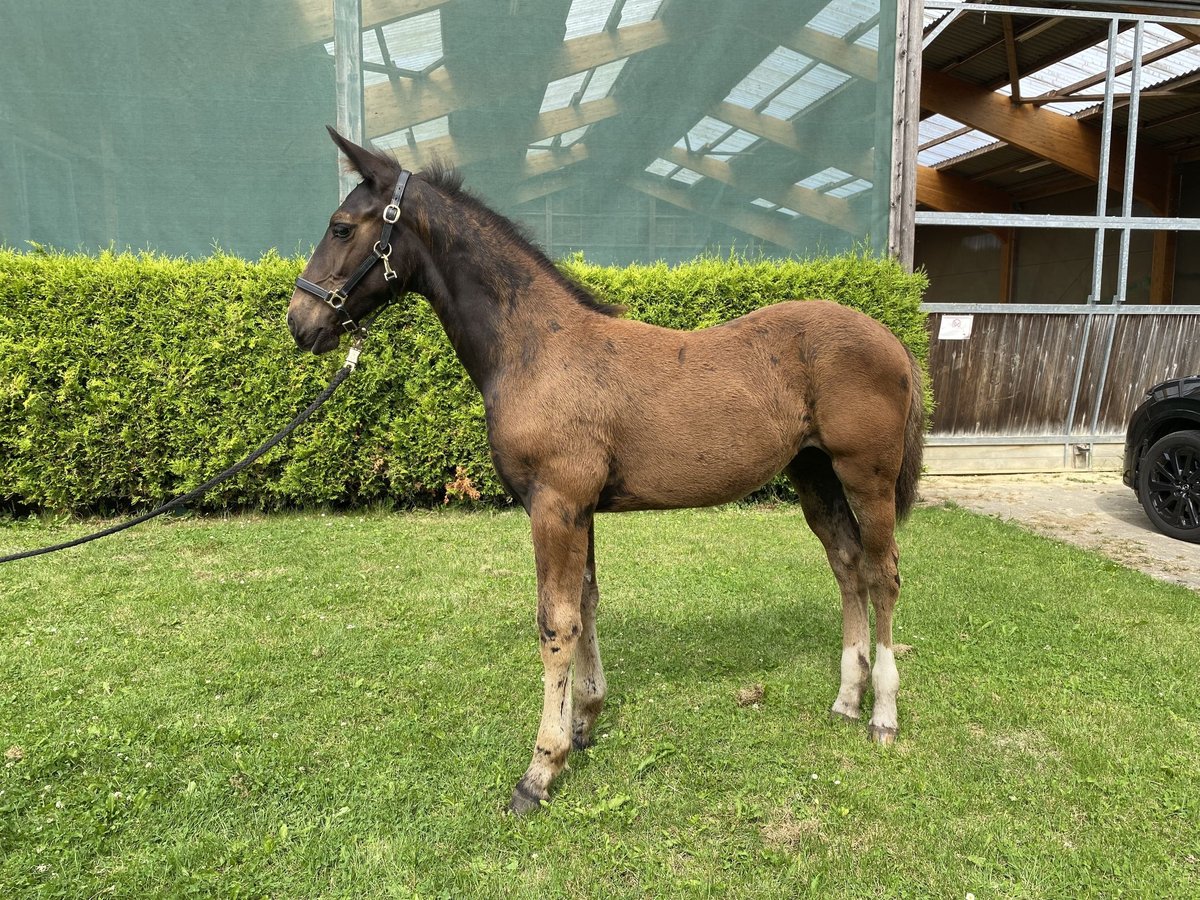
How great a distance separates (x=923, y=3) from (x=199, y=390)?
8900mm

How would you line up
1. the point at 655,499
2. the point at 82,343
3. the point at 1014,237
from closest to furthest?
the point at 655,499
the point at 82,343
the point at 1014,237

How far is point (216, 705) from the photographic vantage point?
3.44m

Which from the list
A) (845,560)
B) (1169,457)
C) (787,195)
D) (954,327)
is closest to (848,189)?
(787,195)

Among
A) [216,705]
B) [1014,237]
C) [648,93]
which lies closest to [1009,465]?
[648,93]

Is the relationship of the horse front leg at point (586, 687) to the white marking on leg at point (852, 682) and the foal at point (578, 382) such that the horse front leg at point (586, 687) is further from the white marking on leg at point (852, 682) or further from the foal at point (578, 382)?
the white marking on leg at point (852, 682)

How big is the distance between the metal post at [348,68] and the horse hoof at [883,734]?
690 cm

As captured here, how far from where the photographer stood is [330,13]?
7.37 metres

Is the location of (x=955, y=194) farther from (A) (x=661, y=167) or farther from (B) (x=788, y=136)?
(A) (x=661, y=167)

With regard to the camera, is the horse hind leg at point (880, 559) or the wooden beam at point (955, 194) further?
the wooden beam at point (955, 194)

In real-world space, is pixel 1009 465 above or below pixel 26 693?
below

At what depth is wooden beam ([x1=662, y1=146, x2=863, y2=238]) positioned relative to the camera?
25.6ft

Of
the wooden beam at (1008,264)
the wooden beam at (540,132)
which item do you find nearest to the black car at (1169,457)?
the wooden beam at (540,132)

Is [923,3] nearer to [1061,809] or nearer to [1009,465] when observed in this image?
[1009,465]

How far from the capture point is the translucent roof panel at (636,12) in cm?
760
